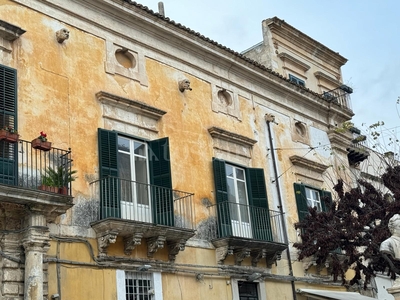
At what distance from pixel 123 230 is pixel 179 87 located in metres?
4.74

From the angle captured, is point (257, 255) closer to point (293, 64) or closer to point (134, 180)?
point (134, 180)

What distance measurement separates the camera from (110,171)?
1228cm

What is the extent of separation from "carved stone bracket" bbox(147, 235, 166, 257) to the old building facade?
0.04 meters

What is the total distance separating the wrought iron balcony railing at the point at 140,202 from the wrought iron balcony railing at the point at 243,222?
898 millimetres

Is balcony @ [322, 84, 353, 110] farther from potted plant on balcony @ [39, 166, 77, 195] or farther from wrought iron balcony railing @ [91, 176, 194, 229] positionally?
potted plant on balcony @ [39, 166, 77, 195]

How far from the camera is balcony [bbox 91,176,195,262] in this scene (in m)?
11.5

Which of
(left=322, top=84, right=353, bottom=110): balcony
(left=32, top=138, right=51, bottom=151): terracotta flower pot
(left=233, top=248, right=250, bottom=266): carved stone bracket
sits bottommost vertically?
(left=233, top=248, right=250, bottom=266): carved stone bracket

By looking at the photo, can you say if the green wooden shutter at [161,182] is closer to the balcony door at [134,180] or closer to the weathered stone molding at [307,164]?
the balcony door at [134,180]

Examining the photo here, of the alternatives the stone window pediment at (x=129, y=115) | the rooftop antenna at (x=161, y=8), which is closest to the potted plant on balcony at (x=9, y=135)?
the stone window pediment at (x=129, y=115)

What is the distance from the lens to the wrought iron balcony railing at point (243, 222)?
1430cm

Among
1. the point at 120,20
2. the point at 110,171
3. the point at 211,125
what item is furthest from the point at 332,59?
the point at 110,171

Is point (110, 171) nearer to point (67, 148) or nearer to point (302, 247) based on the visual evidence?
point (67, 148)

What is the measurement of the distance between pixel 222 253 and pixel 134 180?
2824mm

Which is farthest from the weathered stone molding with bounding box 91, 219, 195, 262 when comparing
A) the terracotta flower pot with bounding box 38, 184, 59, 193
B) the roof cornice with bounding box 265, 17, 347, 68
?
the roof cornice with bounding box 265, 17, 347, 68
